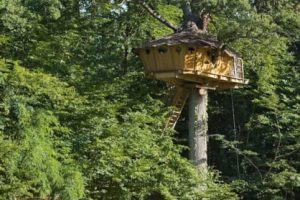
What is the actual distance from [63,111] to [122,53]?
4163 millimetres

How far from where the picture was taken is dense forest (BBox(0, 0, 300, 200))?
8219mm

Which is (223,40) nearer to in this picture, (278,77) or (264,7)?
(264,7)

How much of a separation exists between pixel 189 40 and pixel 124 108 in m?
2.22

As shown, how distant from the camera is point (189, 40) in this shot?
435 inches

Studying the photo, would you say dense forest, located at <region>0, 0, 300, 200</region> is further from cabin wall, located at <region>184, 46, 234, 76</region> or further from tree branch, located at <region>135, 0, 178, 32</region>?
cabin wall, located at <region>184, 46, 234, 76</region>

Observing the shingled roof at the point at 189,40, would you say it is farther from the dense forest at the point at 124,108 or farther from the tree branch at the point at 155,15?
the tree branch at the point at 155,15

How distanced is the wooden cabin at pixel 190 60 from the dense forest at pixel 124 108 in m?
0.55

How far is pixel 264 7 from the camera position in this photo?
12.8 metres

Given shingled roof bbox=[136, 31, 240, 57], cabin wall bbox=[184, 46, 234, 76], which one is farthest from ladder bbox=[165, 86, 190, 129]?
shingled roof bbox=[136, 31, 240, 57]

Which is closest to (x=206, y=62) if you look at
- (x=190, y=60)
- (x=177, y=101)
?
(x=190, y=60)

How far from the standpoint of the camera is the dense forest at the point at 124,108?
8.22m

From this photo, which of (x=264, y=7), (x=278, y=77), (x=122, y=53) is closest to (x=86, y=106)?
(x=122, y=53)

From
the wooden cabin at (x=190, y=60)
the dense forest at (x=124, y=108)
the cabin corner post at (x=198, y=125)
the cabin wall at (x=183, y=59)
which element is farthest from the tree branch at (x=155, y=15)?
the cabin corner post at (x=198, y=125)

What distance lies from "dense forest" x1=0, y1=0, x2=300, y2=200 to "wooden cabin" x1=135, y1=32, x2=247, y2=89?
1.81 ft
